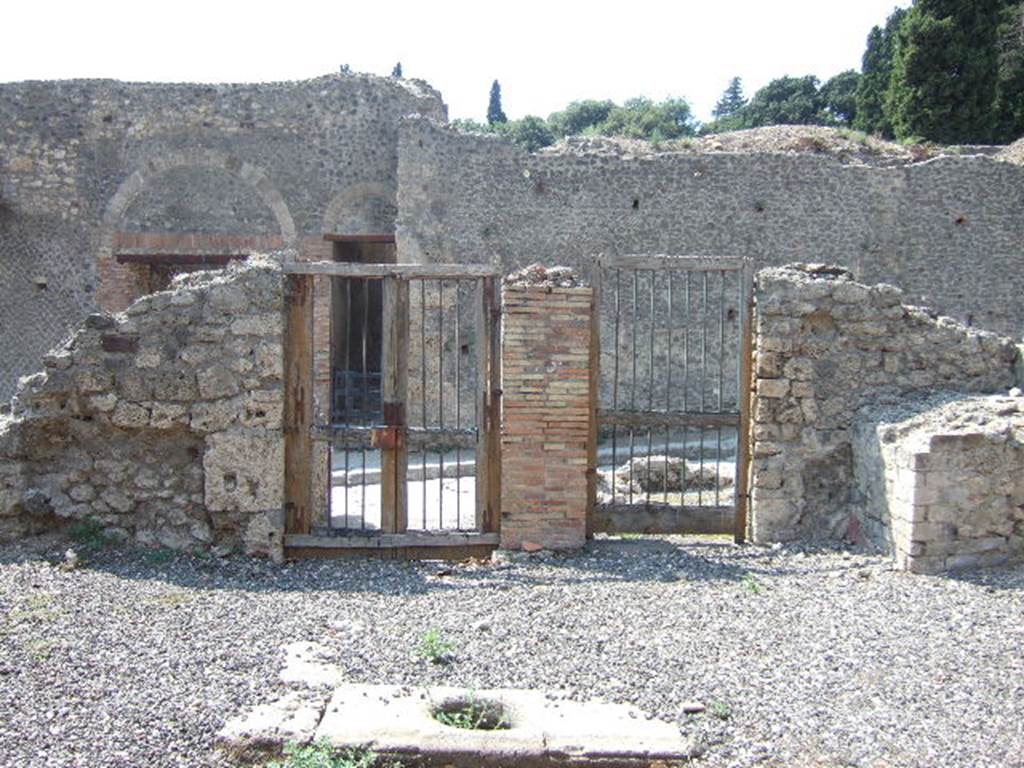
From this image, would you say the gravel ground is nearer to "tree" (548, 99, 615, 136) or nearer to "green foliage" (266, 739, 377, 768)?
"green foliage" (266, 739, 377, 768)

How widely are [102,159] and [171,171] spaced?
1142 mm

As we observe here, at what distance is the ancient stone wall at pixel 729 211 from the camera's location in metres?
15.7

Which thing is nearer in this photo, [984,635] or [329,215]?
[984,635]

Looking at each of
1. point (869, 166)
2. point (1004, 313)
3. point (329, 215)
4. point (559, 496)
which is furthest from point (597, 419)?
point (1004, 313)

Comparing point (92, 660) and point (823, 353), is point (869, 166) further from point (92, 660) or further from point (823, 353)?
point (92, 660)

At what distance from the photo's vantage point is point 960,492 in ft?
20.4

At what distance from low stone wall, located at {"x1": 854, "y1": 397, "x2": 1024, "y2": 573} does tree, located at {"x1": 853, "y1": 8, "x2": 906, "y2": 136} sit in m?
27.9

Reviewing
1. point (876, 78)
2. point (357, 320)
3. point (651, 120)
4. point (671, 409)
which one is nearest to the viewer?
point (671, 409)

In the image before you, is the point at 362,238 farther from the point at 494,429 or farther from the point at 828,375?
the point at 828,375

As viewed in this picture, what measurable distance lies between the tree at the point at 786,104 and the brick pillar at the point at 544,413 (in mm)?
38984

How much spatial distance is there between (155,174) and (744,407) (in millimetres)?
12481

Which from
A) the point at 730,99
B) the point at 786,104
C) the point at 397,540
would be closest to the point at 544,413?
the point at 397,540

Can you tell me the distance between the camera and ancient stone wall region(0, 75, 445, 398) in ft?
53.0

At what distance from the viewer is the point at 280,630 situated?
5125 mm
